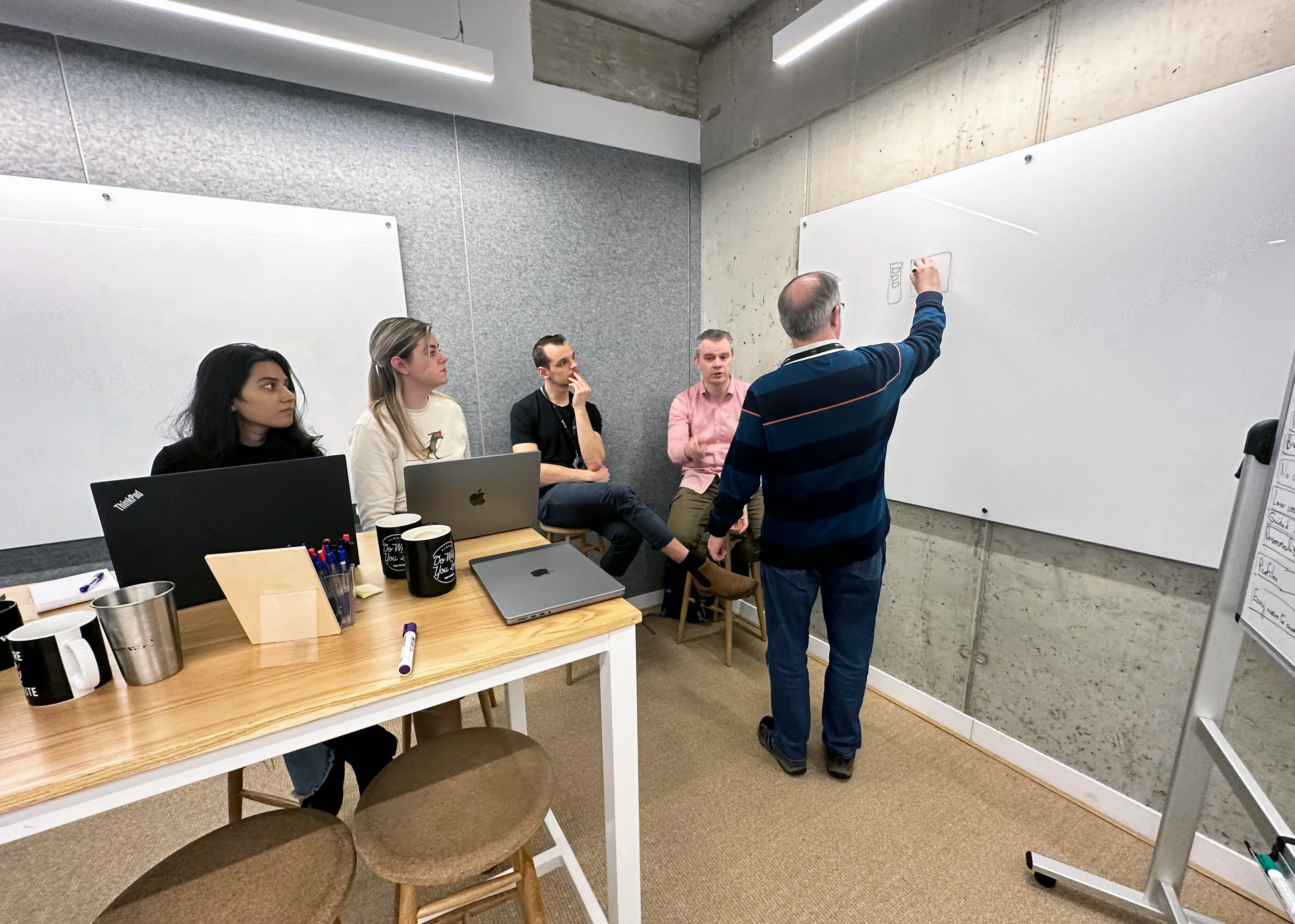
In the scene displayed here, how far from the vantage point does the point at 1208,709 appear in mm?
1159

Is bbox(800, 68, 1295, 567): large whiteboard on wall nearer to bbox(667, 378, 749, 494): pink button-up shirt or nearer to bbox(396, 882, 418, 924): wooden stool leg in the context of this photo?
bbox(667, 378, 749, 494): pink button-up shirt

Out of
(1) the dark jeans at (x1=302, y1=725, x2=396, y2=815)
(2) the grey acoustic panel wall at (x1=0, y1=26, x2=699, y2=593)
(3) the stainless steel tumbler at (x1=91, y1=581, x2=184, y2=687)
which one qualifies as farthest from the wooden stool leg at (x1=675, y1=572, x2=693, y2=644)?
(3) the stainless steel tumbler at (x1=91, y1=581, x2=184, y2=687)

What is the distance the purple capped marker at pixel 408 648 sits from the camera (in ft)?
2.78

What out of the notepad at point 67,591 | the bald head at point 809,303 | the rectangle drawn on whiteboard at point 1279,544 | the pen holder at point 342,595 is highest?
the bald head at point 809,303

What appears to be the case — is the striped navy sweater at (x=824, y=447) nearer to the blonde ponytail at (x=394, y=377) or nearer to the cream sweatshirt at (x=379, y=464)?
the cream sweatshirt at (x=379, y=464)

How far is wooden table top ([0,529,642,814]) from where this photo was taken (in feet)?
2.24

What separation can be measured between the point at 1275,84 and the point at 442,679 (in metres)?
2.26

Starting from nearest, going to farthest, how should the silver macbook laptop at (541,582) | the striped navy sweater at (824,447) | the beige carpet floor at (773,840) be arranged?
the silver macbook laptop at (541,582) → the beige carpet floor at (773,840) → the striped navy sweater at (824,447)

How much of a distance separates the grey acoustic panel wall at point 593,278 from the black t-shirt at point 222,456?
3.53 ft

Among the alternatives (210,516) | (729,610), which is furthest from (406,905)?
(729,610)

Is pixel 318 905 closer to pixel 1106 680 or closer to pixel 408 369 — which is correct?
pixel 408 369

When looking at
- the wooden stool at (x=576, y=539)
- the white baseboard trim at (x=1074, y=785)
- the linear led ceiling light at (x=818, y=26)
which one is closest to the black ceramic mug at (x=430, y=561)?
the wooden stool at (x=576, y=539)

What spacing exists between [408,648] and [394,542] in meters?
0.36

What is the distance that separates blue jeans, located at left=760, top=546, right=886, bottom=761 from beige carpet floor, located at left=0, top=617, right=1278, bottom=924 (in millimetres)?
167
